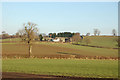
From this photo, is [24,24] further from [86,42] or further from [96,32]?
[96,32]

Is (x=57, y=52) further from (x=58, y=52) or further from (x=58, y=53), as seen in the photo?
(x=58, y=53)

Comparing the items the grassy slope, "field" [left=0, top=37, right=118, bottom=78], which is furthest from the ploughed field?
the grassy slope

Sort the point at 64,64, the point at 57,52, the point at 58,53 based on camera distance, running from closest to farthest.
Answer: the point at 64,64, the point at 58,53, the point at 57,52

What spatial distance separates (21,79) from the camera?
Answer: 48.1 ft

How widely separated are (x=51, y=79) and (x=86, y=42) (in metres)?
83.0

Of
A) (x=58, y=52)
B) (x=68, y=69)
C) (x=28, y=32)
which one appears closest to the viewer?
(x=68, y=69)

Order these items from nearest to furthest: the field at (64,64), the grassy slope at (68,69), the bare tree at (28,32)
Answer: the grassy slope at (68,69)
the field at (64,64)
the bare tree at (28,32)

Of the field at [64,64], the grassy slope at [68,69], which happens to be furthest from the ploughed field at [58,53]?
the grassy slope at [68,69]

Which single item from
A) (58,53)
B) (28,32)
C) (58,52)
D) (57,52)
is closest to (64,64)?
(28,32)

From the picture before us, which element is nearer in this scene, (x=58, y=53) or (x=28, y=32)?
(x=28, y=32)

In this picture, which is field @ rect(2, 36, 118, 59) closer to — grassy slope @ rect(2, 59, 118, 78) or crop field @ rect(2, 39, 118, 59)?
crop field @ rect(2, 39, 118, 59)

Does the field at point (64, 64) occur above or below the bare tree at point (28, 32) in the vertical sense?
below

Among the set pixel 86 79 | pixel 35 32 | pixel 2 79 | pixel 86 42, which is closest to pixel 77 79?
pixel 86 79

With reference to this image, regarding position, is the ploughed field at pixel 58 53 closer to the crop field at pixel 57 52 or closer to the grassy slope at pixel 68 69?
the crop field at pixel 57 52
